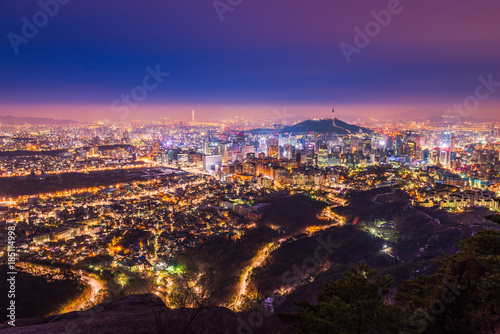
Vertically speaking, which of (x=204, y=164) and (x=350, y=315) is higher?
(x=350, y=315)

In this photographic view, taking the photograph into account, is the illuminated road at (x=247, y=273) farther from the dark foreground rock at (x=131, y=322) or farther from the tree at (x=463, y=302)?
the tree at (x=463, y=302)

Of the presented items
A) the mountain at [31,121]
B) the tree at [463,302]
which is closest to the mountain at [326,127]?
the tree at [463,302]

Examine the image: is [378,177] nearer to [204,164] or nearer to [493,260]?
[204,164]

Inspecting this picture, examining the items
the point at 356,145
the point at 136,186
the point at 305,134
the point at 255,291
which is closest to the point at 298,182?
the point at 136,186

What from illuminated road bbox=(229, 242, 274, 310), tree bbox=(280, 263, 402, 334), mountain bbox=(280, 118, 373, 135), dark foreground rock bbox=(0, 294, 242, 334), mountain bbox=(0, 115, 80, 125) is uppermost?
mountain bbox=(0, 115, 80, 125)

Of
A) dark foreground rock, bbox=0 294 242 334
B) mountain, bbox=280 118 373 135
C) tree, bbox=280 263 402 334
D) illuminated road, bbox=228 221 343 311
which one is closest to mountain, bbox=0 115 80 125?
mountain, bbox=280 118 373 135

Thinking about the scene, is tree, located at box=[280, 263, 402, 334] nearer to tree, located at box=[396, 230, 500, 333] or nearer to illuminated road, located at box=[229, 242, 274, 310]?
tree, located at box=[396, 230, 500, 333]

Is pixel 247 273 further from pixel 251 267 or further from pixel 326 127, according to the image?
pixel 326 127

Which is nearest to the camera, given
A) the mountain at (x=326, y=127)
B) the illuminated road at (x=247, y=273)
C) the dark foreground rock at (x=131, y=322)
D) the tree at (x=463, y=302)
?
the tree at (x=463, y=302)
